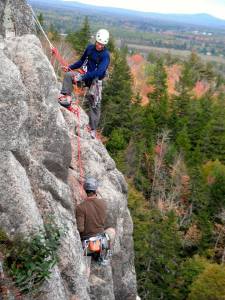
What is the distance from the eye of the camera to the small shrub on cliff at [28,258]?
27.0ft

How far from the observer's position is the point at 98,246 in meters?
12.0

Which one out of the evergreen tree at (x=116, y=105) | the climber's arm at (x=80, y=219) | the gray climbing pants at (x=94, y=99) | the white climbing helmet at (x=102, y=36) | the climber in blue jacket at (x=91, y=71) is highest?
the white climbing helmet at (x=102, y=36)

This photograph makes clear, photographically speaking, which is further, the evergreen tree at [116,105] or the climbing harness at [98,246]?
the evergreen tree at [116,105]

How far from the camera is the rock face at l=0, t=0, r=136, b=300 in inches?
364

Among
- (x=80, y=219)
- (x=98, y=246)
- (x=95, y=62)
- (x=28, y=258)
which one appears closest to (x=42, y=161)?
(x=80, y=219)

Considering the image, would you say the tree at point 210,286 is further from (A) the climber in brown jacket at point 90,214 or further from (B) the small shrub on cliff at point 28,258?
(B) the small shrub on cliff at point 28,258

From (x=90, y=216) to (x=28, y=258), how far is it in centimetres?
356

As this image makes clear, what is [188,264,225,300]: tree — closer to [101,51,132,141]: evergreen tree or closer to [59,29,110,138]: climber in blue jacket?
[101,51,132,141]: evergreen tree

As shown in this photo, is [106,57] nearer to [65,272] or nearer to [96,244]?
[96,244]

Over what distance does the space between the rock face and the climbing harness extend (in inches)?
23.4

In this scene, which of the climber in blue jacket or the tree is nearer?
the climber in blue jacket

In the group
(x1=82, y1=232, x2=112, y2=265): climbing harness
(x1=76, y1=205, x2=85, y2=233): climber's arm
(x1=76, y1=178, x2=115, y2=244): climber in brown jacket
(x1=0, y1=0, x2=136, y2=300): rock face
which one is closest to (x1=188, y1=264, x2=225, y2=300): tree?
(x1=0, y1=0, x2=136, y2=300): rock face

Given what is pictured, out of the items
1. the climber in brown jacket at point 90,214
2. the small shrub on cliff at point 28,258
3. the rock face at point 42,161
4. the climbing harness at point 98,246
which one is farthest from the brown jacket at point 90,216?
the small shrub on cliff at point 28,258

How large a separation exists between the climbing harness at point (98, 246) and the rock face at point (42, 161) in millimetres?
595
